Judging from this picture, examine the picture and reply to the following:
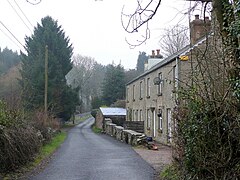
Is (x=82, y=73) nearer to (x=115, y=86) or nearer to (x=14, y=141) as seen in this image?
(x=115, y=86)

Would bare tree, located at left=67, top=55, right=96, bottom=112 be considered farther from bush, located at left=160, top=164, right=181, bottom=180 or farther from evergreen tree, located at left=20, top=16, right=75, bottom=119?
bush, located at left=160, top=164, right=181, bottom=180

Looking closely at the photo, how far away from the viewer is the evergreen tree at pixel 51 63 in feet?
153

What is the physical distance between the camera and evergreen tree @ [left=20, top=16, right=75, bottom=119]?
46562mm

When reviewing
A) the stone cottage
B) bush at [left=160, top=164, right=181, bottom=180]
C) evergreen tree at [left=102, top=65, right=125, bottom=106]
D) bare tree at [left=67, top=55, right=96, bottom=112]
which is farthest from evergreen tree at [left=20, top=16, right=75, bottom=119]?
bush at [left=160, top=164, right=181, bottom=180]

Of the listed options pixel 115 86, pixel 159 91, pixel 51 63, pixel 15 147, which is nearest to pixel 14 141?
pixel 15 147

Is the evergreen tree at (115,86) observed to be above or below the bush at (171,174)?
above

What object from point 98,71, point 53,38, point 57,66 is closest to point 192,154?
point 57,66

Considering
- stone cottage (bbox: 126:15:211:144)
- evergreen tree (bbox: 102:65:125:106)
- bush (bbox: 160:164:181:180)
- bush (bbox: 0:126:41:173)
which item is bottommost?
bush (bbox: 160:164:181:180)

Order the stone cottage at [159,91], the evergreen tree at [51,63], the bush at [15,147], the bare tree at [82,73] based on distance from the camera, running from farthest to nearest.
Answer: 1. the bare tree at [82,73]
2. the evergreen tree at [51,63]
3. the stone cottage at [159,91]
4. the bush at [15,147]

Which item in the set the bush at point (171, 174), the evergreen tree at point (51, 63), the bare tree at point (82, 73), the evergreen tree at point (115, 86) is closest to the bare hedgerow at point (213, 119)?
the bush at point (171, 174)

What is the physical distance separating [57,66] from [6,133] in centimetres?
3784

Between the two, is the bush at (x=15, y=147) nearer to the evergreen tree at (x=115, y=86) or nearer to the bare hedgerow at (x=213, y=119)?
the bare hedgerow at (x=213, y=119)

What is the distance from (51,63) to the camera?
48938mm

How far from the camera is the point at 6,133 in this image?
468 inches
